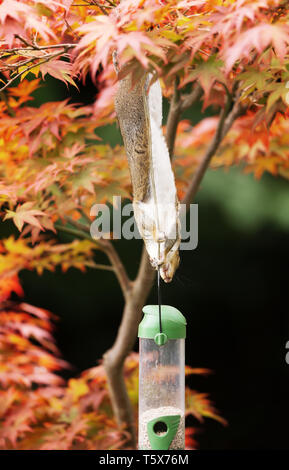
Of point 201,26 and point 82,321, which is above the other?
point 201,26

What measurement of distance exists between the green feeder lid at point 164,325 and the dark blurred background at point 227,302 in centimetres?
189

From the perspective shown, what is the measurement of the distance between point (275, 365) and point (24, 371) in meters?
2.11

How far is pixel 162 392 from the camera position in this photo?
1.53 metres

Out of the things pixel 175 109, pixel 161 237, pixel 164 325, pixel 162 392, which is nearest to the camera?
pixel 161 237

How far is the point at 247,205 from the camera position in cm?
323

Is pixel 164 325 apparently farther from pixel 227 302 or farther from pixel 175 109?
pixel 227 302

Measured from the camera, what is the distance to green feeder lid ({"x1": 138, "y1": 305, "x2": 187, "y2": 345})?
135 cm

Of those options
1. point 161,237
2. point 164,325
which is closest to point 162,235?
point 161,237

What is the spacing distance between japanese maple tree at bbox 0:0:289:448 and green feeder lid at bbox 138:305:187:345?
375 mm

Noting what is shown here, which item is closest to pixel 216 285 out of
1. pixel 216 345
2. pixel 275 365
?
pixel 216 345

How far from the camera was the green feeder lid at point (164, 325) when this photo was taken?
1351mm

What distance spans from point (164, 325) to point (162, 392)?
0.27 metres

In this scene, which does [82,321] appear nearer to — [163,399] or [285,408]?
[285,408]

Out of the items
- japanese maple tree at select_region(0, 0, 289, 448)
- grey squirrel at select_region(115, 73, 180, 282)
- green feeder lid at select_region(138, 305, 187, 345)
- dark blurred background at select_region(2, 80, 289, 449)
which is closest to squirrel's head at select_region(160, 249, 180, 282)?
grey squirrel at select_region(115, 73, 180, 282)
